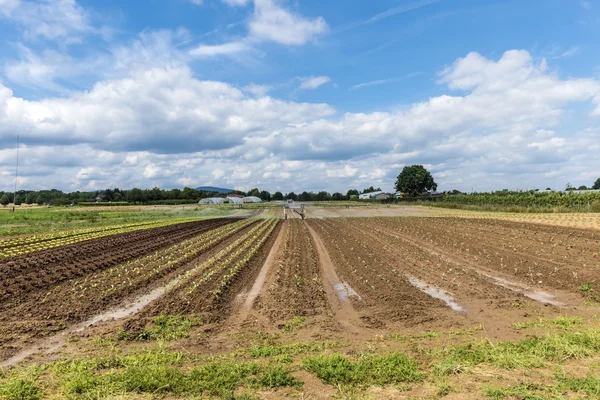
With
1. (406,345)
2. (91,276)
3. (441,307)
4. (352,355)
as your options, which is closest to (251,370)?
(352,355)

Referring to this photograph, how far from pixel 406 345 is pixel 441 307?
294cm

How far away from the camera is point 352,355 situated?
6.17m

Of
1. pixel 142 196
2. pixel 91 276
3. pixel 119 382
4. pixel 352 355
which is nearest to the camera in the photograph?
pixel 119 382

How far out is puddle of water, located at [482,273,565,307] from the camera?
9511 millimetres

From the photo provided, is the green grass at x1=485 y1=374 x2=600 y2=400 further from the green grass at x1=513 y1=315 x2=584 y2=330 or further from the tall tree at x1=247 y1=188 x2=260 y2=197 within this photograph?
the tall tree at x1=247 y1=188 x2=260 y2=197

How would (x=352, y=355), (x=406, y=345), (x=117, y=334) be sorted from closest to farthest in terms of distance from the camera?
(x=352, y=355) → (x=406, y=345) → (x=117, y=334)

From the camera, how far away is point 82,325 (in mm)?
8180

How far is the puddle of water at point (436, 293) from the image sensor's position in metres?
9.29

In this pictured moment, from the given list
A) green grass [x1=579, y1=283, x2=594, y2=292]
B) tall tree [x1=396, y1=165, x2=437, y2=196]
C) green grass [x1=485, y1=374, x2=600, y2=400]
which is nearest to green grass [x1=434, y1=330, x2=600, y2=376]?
green grass [x1=485, y1=374, x2=600, y2=400]

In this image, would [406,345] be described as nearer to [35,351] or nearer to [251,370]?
[251,370]

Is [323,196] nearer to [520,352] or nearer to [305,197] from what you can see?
[305,197]

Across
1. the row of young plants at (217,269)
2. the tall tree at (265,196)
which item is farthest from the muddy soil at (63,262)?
the tall tree at (265,196)

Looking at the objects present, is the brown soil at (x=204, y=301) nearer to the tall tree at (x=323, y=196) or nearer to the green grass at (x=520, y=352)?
the green grass at (x=520, y=352)

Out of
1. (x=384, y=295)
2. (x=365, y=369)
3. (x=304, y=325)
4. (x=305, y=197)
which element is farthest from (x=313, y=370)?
(x=305, y=197)
